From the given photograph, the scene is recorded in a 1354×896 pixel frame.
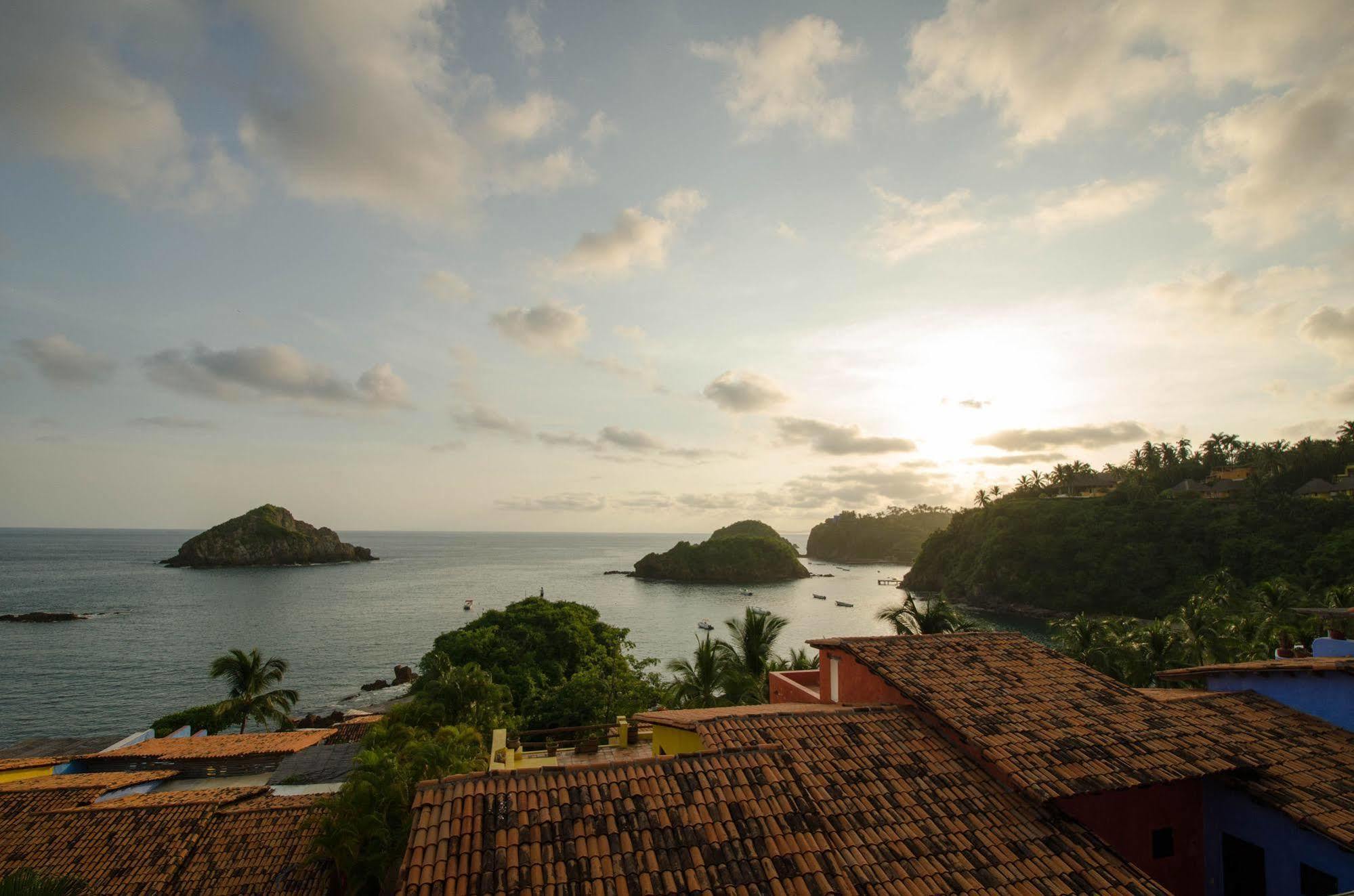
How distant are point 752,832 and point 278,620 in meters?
84.8

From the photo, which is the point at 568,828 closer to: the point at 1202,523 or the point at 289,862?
the point at 289,862

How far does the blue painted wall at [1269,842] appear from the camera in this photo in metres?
9.31

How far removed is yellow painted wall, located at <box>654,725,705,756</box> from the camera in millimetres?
11883

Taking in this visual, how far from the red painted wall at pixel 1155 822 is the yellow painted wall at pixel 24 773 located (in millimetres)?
33364

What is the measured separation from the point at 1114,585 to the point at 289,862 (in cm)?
8516

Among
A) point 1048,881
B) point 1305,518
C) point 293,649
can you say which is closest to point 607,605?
point 293,649

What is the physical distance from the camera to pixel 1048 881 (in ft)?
24.8

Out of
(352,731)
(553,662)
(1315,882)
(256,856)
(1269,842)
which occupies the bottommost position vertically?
(352,731)

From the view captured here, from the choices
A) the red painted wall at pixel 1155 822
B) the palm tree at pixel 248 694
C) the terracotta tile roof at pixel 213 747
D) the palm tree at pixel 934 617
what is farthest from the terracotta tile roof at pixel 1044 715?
the palm tree at pixel 248 694

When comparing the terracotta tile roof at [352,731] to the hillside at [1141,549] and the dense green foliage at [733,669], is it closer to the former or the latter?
the dense green foliage at [733,669]

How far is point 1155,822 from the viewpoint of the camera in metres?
10.3

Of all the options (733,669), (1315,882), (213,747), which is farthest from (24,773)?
(1315,882)

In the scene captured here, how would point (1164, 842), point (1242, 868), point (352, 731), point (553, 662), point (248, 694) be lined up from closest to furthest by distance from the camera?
point (1242, 868) < point (1164, 842) < point (352, 731) < point (553, 662) < point (248, 694)

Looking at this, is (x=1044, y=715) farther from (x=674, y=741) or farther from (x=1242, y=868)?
(x=674, y=741)
